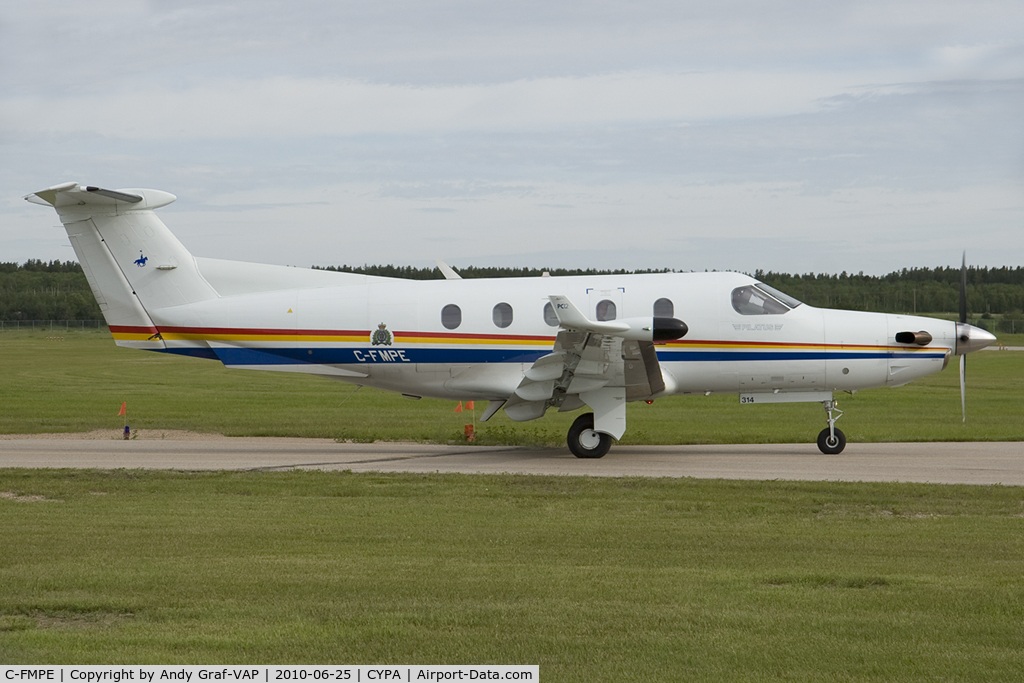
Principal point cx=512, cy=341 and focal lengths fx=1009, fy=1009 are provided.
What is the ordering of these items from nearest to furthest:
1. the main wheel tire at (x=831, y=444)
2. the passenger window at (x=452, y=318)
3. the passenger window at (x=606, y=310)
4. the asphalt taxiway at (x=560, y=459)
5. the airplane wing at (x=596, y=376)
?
the asphalt taxiway at (x=560, y=459) < the airplane wing at (x=596, y=376) < the passenger window at (x=606, y=310) < the main wheel tire at (x=831, y=444) < the passenger window at (x=452, y=318)

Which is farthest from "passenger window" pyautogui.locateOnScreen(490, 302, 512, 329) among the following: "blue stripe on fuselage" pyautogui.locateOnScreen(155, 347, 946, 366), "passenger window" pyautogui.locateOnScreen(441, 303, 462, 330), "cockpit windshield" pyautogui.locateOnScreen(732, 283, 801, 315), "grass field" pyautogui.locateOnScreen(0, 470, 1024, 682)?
"grass field" pyautogui.locateOnScreen(0, 470, 1024, 682)

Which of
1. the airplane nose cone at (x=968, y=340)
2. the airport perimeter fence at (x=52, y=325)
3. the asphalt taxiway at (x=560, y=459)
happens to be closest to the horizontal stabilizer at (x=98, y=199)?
the asphalt taxiway at (x=560, y=459)

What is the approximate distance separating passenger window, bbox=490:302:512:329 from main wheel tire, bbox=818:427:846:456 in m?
6.20

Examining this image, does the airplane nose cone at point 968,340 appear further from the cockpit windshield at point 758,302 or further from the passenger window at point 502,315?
the passenger window at point 502,315

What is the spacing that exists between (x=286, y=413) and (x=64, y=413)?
5.94 metres

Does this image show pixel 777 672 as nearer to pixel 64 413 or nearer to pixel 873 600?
→ pixel 873 600

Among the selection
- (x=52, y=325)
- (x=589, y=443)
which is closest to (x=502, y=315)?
(x=589, y=443)

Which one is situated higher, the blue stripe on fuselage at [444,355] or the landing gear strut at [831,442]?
the blue stripe on fuselage at [444,355]

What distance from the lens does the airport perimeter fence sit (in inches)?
3816

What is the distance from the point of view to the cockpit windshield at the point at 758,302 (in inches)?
738

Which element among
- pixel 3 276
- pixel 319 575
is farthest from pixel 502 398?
pixel 3 276

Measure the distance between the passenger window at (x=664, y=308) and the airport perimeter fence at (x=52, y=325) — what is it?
289ft

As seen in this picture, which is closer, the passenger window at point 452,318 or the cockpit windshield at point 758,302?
the cockpit windshield at point 758,302

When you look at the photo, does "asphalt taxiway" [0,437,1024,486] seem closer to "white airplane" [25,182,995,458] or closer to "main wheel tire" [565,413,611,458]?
"main wheel tire" [565,413,611,458]
